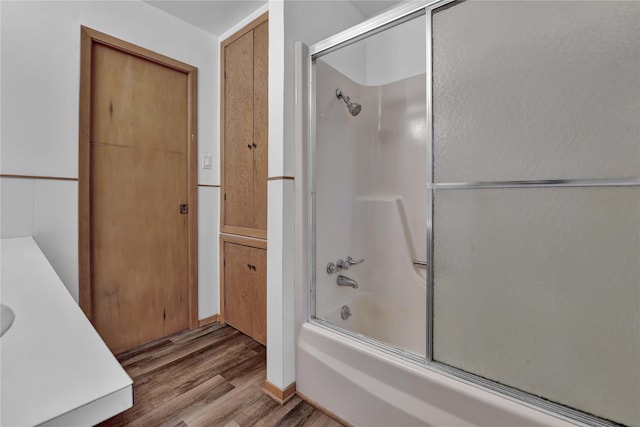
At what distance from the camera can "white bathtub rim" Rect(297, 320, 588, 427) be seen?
834 millimetres

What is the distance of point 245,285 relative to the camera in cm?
→ 203

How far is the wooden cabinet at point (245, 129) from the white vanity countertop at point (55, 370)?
1247 millimetres

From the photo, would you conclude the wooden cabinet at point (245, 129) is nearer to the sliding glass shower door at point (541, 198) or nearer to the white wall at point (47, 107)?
the white wall at point (47, 107)

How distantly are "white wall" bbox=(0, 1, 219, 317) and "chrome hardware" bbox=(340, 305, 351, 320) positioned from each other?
59.7 inches

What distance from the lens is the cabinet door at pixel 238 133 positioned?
1.97 meters

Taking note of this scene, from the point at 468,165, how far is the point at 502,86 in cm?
27

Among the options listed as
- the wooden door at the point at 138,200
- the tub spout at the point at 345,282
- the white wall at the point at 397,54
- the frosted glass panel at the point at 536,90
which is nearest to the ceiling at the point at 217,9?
the white wall at the point at 397,54

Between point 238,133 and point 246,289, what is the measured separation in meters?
1.14

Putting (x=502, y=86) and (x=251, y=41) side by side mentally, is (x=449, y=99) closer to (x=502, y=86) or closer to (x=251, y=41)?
(x=502, y=86)

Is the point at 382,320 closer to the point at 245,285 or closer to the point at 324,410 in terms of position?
the point at 324,410

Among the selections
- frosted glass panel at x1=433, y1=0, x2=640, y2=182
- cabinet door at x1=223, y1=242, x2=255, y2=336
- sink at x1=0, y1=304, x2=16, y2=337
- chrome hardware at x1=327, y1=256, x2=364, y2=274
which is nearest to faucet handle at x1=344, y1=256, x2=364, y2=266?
chrome hardware at x1=327, y1=256, x2=364, y2=274

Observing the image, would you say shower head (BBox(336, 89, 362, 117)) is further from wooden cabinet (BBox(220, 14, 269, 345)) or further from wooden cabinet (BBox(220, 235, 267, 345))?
wooden cabinet (BBox(220, 235, 267, 345))

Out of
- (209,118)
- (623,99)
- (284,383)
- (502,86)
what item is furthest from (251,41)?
(284,383)

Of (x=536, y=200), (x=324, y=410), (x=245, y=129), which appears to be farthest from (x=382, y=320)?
(x=245, y=129)
